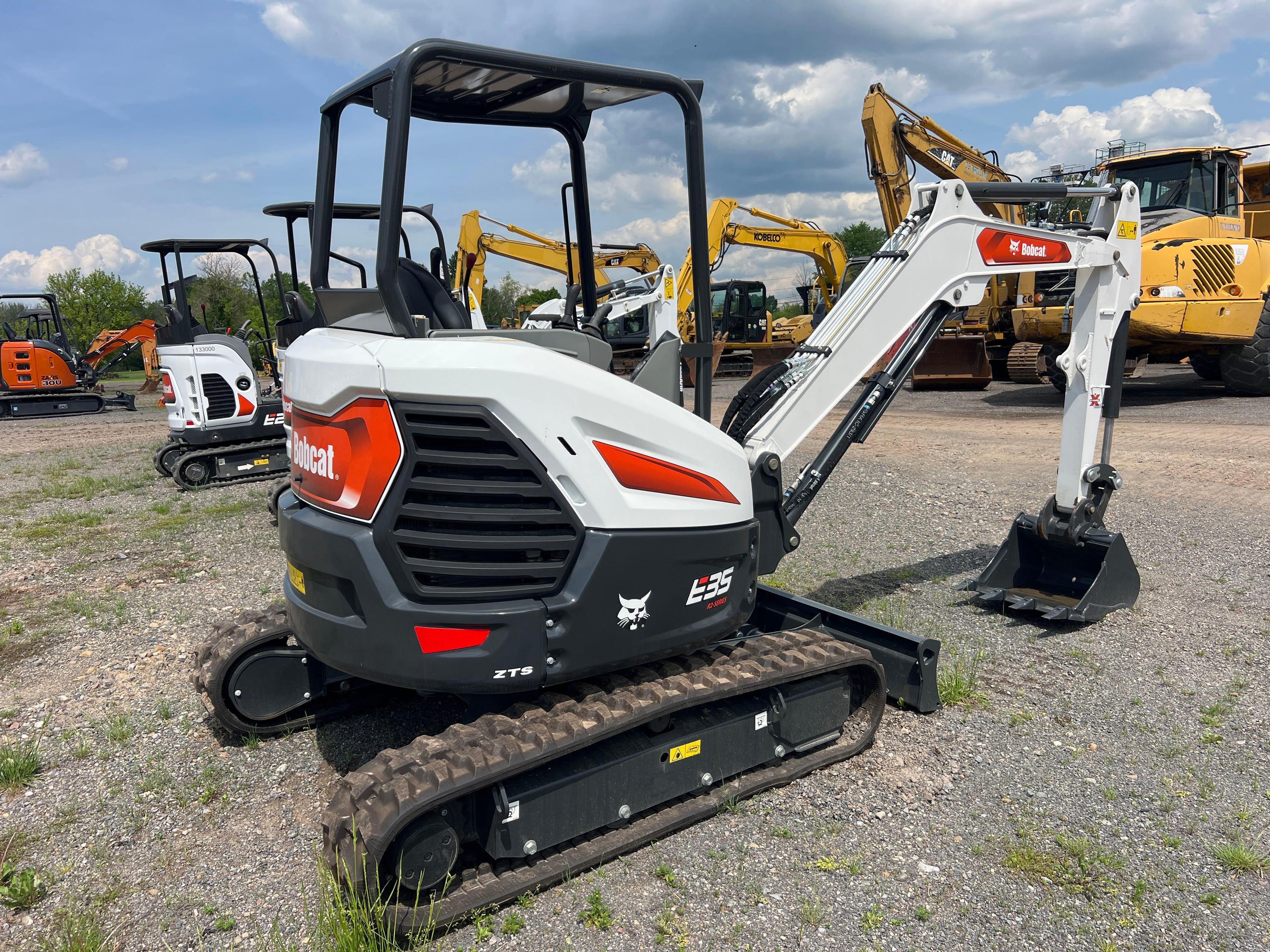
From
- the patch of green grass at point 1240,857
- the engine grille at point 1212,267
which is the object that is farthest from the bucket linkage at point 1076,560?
the engine grille at point 1212,267

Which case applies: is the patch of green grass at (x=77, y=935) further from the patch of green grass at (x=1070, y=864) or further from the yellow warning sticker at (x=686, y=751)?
the patch of green grass at (x=1070, y=864)

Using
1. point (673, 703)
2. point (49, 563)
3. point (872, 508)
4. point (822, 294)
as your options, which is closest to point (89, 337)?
point (822, 294)

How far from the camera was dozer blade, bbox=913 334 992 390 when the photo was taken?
17.1 metres

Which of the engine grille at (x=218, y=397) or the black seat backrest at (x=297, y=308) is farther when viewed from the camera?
the engine grille at (x=218, y=397)

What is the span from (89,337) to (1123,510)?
158 feet

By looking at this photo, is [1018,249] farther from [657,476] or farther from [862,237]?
[862,237]

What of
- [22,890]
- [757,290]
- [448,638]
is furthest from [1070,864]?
[757,290]

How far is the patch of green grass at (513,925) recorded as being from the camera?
265cm

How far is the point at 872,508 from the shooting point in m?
7.96

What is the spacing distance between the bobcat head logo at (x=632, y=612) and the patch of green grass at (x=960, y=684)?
1662mm

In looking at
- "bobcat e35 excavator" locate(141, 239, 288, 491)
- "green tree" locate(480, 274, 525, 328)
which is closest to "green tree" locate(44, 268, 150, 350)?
"green tree" locate(480, 274, 525, 328)

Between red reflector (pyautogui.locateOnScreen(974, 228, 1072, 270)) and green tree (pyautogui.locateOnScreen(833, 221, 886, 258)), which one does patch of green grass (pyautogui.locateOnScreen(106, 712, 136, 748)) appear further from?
green tree (pyautogui.locateOnScreen(833, 221, 886, 258))

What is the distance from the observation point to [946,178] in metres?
14.3

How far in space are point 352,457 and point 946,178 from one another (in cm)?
1377
